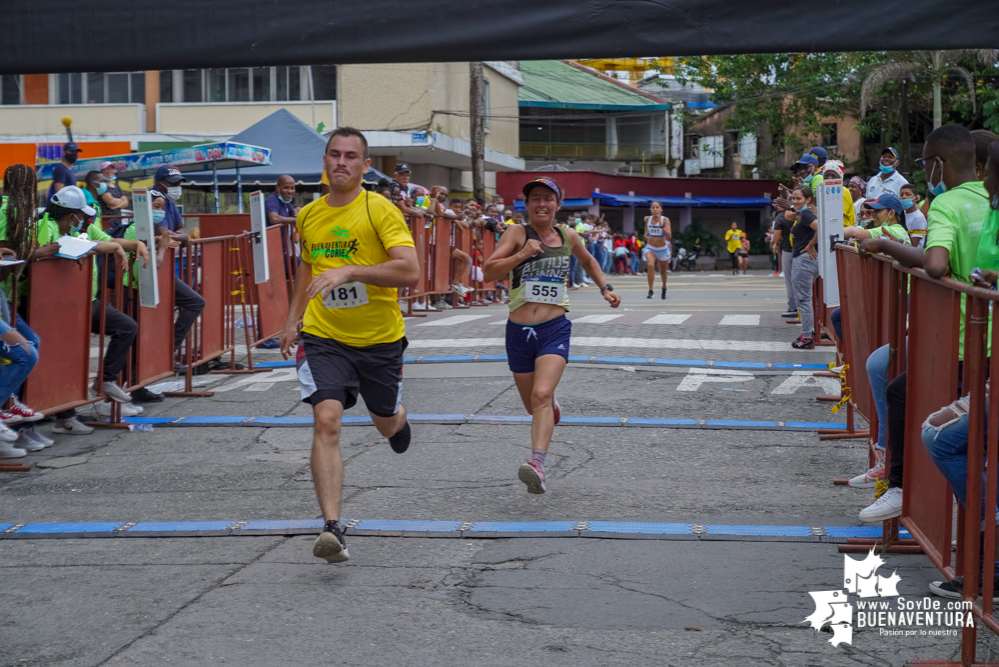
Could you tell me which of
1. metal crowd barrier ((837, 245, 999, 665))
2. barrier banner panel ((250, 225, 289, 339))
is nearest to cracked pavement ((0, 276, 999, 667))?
metal crowd barrier ((837, 245, 999, 665))

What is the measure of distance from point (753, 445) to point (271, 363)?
6118 millimetres

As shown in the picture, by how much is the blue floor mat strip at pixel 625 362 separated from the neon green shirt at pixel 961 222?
7077 mm

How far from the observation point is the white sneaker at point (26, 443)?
26.8 ft

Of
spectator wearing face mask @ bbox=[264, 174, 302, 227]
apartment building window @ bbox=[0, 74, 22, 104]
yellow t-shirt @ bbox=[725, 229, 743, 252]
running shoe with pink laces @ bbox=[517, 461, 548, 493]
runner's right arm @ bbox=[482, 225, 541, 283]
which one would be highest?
apartment building window @ bbox=[0, 74, 22, 104]

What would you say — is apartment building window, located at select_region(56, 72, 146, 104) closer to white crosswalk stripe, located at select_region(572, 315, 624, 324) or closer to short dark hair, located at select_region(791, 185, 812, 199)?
white crosswalk stripe, located at select_region(572, 315, 624, 324)

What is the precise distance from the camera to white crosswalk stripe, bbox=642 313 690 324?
15961 mm

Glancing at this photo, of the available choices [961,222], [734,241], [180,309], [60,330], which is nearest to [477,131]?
[734,241]

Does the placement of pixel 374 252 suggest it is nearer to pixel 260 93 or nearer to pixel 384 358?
pixel 384 358

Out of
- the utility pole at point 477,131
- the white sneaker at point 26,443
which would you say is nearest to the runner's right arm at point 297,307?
the white sneaker at point 26,443

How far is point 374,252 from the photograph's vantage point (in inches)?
224

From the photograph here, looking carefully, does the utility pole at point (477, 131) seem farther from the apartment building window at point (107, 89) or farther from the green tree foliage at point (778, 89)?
the green tree foliage at point (778, 89)

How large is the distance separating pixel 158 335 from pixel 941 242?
7.20m

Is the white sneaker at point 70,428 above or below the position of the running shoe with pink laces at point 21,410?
below

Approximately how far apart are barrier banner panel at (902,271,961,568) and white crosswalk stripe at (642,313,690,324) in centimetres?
1112
